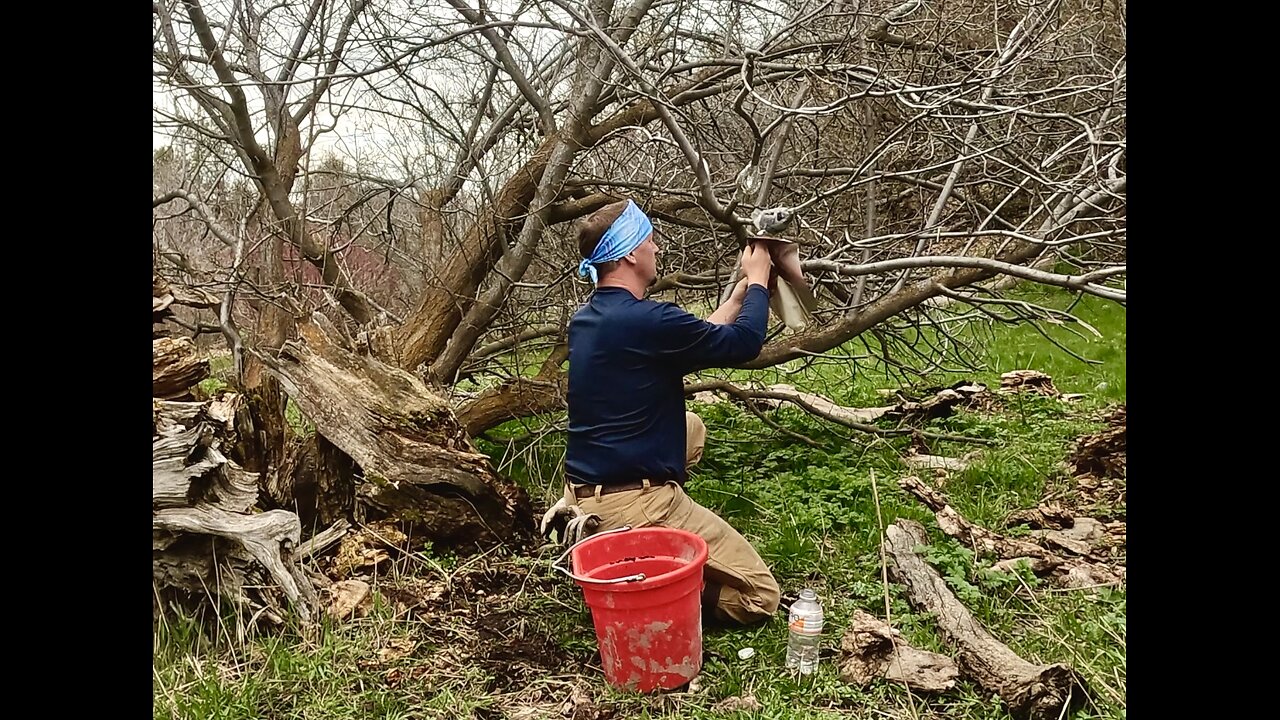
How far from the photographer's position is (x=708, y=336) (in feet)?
10.6

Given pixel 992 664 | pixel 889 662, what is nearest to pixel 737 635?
pixel 889 662

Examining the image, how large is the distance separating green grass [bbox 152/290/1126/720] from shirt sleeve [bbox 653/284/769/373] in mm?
1019

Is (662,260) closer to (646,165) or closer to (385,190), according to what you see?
(646,165)

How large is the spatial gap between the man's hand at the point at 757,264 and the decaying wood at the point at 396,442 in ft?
4.93

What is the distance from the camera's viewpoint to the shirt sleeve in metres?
3.22

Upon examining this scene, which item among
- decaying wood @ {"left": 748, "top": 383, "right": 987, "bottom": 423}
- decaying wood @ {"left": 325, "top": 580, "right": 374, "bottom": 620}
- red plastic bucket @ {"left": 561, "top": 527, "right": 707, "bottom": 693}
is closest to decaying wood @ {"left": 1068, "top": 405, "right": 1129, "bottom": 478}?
decaying wood @ {"left": 748, "top": 383, "right": 987, "bottom": 423}

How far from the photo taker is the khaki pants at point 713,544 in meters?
3.30

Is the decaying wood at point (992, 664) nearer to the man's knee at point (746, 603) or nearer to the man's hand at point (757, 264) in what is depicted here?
the man's knee at point (746, 603)

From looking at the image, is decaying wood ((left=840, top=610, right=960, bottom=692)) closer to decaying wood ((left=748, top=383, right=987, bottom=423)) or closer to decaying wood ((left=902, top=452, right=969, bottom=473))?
decaying wood ((left=902, top=452, right=969, bottom=473))

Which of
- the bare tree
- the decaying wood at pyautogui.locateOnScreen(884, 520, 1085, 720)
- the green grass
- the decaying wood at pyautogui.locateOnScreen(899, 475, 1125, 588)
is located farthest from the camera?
the bare tree

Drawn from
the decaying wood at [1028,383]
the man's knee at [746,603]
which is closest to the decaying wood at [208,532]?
the man's knee at [746,603]
